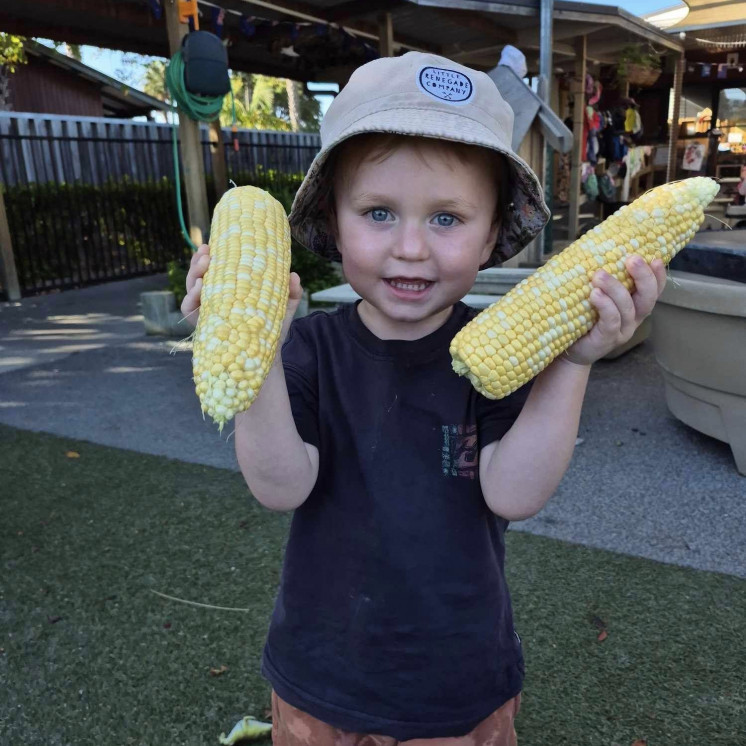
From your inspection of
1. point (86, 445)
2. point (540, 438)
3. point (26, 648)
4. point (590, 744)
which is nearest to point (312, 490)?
point (540, 438)

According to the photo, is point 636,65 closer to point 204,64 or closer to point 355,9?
point 355,9

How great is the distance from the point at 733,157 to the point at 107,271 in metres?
11.2

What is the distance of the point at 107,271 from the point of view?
449 inches

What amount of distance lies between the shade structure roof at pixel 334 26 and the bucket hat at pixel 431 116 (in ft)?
18.6

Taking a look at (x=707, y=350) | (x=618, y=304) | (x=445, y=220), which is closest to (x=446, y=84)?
(x=445, y=220)

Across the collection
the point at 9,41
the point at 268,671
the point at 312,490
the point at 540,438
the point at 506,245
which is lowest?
the point at 268,671

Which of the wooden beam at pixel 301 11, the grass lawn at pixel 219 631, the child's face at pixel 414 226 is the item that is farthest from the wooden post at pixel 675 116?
the child's face at pixel 414 226

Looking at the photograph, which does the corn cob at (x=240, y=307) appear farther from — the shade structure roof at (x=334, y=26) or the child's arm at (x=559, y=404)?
the shade structure roof at (x=334, y=26)

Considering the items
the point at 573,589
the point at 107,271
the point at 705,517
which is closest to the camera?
the point at 573,589

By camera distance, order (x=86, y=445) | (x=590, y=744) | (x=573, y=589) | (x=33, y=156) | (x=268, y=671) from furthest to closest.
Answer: (x=33, y=156), (x=86, y=445), (x=573, y=589), (x=590, y=744), (x=268, y=671)

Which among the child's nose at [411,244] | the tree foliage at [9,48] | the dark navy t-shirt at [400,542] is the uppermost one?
the tree foliage at [9,48]

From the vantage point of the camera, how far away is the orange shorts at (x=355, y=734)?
1.30m

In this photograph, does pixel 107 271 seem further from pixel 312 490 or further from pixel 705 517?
pixel 312 490

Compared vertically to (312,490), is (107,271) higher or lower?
lower
